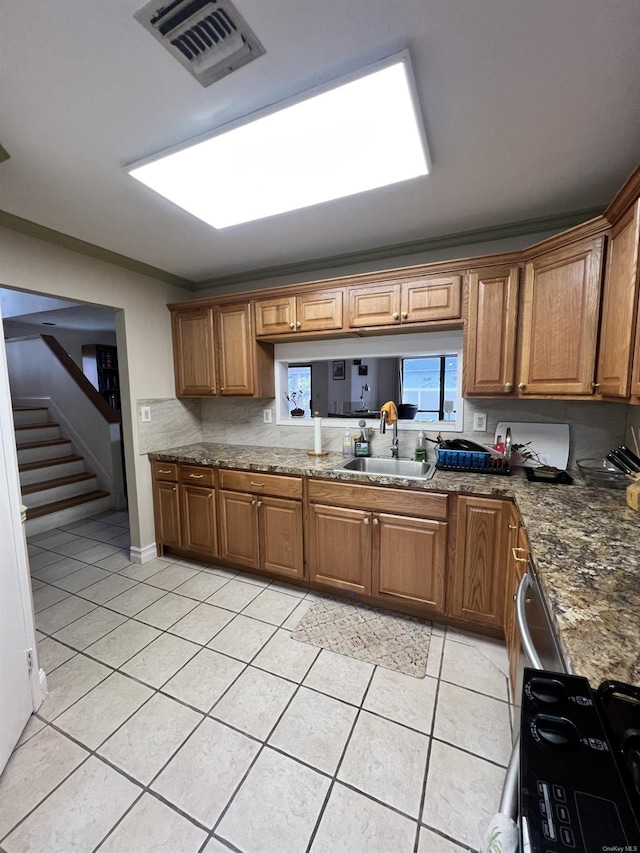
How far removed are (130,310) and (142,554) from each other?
197cm

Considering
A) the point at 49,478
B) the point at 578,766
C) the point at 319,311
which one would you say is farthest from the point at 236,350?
the point at 49,478

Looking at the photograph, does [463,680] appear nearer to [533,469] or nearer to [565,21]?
[533,469]

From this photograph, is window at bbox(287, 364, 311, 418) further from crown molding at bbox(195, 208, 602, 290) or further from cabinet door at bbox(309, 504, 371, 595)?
cabinet door at bbox(309, 504, 371, 595)

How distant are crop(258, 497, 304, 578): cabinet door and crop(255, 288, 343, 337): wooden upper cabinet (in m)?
1.23

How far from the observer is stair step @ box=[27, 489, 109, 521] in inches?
142

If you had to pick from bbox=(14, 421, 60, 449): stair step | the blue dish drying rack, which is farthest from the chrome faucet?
bbox=(14, 421, 60, 449): stair step

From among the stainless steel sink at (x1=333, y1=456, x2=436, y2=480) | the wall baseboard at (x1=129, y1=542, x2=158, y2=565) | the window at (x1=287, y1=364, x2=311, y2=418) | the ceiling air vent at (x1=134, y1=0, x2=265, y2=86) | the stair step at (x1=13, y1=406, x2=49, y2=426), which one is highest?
the ceiling air vent at (x1=134, y1=0, x2=265, y2=86)

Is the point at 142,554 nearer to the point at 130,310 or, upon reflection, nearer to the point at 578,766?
the point at 130,310

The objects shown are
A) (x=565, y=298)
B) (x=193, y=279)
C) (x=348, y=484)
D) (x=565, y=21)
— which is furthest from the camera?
(x=193, y=279)

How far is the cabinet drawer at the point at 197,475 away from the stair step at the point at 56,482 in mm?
2187

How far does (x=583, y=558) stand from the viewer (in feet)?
3.56

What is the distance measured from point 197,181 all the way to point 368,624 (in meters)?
2.53

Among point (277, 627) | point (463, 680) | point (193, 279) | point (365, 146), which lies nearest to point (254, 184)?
point (365, 146)

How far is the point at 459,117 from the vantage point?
1.31 m
